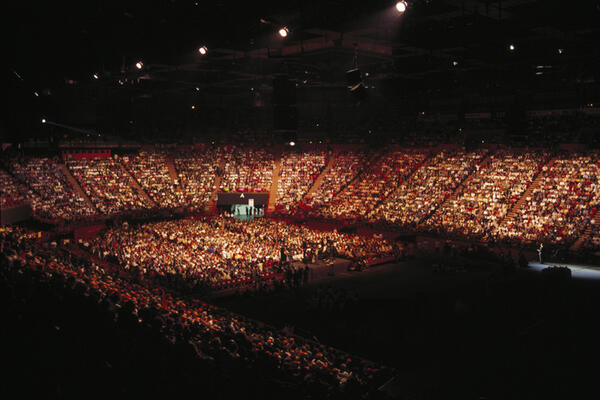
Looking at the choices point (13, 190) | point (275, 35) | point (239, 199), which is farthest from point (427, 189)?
point (13, 190)

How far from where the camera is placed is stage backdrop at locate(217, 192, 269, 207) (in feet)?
128

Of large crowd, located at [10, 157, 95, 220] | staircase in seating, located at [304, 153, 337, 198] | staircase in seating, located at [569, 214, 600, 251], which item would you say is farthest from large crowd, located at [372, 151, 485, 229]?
large crowd, located at [10, 157, 95, 220]

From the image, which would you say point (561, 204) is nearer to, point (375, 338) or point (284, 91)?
point (375, 338)

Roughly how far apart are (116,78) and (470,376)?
20031 mm

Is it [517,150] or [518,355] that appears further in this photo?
[517,150]

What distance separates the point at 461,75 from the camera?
2492 cm

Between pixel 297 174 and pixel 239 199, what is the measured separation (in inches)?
217

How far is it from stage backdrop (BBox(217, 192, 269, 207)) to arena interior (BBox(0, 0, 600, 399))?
162 mm

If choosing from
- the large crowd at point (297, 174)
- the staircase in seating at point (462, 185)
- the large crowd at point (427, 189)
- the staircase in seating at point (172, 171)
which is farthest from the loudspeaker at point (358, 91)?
the staircase in seating at point (172, 171)

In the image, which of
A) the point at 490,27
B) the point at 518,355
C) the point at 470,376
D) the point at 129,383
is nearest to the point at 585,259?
the point at 490,27

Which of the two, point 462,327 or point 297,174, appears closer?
point 462,327

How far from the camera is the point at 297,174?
41.3 m

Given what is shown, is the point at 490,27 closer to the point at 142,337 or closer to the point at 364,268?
the point at 364,268

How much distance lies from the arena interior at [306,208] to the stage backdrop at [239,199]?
16 centimetres
